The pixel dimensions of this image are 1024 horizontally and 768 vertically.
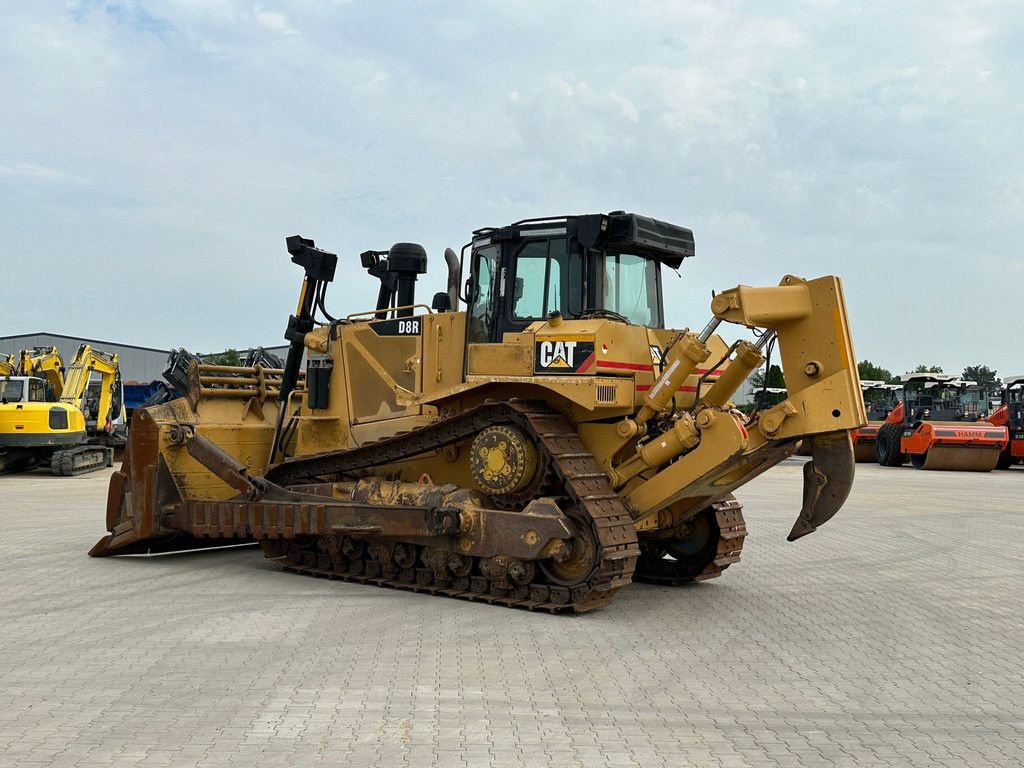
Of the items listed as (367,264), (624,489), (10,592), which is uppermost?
(367,264)

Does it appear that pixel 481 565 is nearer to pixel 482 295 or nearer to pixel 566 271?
pixel 482 295

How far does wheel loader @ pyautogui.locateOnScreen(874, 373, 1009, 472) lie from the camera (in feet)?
98.5

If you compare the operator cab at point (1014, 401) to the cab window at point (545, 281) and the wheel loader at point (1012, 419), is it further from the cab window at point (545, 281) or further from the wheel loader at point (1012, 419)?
the cab window at point (545, 281)

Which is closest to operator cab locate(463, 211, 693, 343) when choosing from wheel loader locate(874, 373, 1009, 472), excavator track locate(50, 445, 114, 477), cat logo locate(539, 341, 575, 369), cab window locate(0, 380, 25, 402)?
cat logo locate(539, 341, 575, 369)

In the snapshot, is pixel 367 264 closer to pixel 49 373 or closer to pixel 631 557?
pixel 631 557

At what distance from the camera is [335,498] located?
1034 centimetres

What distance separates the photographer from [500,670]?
6.95m

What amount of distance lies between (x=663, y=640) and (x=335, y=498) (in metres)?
3.78

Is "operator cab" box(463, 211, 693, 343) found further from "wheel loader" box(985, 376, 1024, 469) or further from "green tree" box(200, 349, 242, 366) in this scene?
"green tree" box(200, 349, 242, 366)

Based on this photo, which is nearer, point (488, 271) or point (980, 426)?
point (488, 271)

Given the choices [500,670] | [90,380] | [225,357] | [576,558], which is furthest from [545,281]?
[225,357]

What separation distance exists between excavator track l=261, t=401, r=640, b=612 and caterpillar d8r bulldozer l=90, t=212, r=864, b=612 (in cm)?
2

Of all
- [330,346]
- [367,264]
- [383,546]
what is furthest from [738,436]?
[367,264]

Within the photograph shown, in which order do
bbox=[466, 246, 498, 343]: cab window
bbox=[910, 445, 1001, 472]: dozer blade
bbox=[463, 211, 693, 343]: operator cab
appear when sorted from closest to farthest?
1. bbox=[463, 211, 693, 343]: operator cab
2. bbox=[466, 246, 498, 343]: cab window
3. bbox=[910, 445, 1001, 472]: dozer blade
